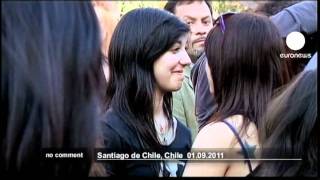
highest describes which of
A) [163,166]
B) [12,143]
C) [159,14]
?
[159,14]

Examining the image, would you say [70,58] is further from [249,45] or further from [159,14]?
Result: [249,45]

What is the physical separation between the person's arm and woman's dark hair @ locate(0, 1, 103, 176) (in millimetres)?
833

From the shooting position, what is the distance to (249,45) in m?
4.38

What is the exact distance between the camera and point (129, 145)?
4.38 meters

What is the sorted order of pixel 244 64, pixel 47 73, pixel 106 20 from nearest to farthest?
pixel 47 73, pixel 106 20, pixel 244 64

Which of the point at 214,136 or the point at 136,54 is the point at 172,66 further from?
the point at 214,136

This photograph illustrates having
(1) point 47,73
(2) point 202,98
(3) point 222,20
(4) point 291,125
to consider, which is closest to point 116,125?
(2) point 202,98

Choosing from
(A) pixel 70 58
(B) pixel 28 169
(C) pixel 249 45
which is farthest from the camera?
(C) pixel 249 45

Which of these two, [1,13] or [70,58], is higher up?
Answer: [1,13]

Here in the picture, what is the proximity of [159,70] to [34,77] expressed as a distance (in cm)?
87

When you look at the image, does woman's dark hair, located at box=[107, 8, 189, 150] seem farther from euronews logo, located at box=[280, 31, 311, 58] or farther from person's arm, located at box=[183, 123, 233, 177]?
euronews logo, located at box=[280, 31, 311, 58]

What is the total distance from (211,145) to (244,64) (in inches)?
22.2

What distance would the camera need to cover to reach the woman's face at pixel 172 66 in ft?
14.3

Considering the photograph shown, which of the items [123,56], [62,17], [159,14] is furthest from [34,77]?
[159,14]
